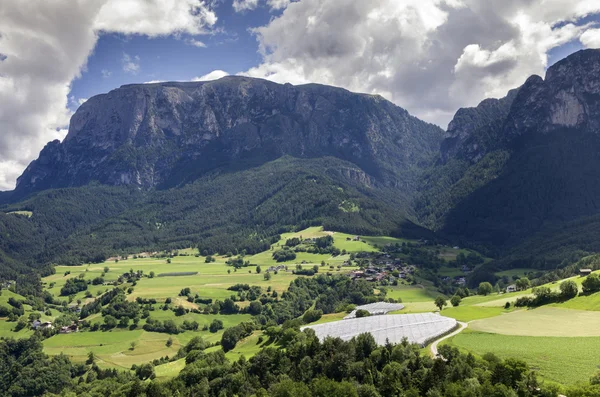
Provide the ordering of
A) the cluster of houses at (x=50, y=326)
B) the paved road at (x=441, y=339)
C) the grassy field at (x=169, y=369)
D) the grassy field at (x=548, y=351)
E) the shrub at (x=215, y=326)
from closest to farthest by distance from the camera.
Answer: the grassy field at (x=548, y=351) → the paved road at (x=441, y=339) → the grassy field at (x=169, y=369) → the shrub at (x=215, y=326) → the cluster of houses at (x=50, y=326)

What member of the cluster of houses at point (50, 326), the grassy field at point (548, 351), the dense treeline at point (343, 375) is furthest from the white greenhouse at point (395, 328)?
the cluster of houses at point (50, 326)

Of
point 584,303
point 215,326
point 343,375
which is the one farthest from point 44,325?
point 584,303

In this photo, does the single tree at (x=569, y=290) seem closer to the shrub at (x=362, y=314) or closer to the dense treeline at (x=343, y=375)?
the shrub at (x=362, y=314)

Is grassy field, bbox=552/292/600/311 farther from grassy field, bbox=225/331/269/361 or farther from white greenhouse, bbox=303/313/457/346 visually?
grassy field, bbox=225/331/269/361

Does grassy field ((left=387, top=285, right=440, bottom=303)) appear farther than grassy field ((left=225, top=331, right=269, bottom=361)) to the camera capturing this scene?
Yes

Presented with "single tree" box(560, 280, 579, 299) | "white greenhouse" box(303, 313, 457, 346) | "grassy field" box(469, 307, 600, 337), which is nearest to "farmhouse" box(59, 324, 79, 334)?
"white greenhouse" box(303, 313, 457, 346)

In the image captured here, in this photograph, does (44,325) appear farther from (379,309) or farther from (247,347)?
(379,309)
